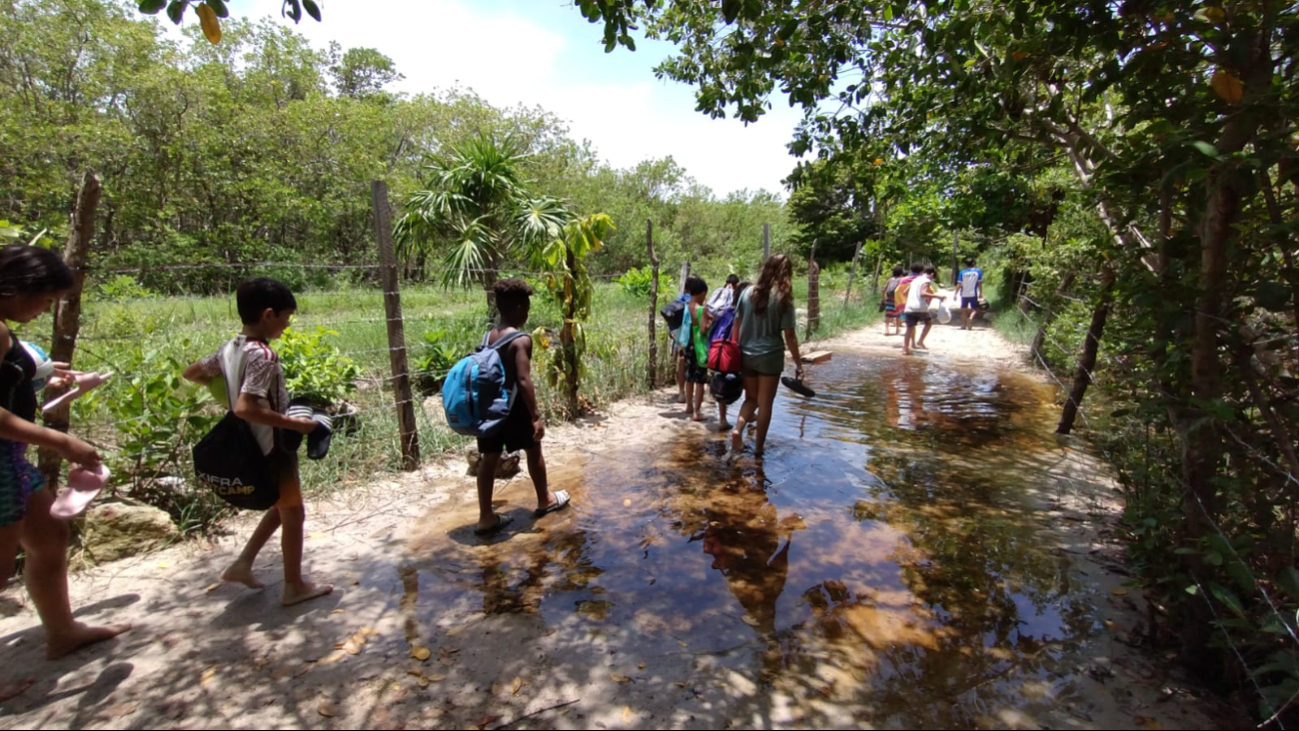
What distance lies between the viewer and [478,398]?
3.56 meters

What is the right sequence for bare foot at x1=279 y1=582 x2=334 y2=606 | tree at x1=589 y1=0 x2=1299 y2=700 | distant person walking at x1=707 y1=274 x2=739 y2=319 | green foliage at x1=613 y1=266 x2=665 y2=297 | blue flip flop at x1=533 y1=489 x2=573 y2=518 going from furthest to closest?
green foliage at x1=613 y1=266 x2=665 y2=297 < distant person walking at x1=707 y1=274 x2=739 y2=319 < blue flip flop at x1=533 y1=489 x2=573 y2=518 < bare foot at x1=279 y1=582 x2=334 y2=606 < tree at x1=589 y1=0 x2=1299 y2=700

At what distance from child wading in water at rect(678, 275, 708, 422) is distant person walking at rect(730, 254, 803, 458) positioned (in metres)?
1.02

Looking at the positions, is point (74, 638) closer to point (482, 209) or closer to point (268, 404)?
point (268, 404)

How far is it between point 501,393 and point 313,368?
94.4 inches

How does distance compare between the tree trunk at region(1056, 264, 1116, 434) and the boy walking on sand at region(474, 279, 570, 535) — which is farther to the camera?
the tree trunk at region(1056, 264, 1116, 434)

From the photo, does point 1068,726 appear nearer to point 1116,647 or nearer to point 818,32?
point 1116,647

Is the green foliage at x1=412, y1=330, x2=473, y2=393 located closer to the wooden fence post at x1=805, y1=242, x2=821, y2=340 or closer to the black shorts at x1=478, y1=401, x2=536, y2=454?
the black shorts at x1=478, y1=401, x2=536, y2=454

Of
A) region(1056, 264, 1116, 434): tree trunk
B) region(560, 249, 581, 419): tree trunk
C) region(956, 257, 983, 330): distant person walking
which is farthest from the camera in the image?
region(956, 257, 983, 330): distant person walking

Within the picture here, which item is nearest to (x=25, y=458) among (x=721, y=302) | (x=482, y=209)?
(x=721, y=302)

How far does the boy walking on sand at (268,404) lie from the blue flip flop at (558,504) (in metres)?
1.38

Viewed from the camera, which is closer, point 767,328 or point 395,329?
point 395,329

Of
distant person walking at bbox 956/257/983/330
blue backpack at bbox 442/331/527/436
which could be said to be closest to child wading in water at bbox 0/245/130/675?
blue backpack at bbox 442/331/527/436

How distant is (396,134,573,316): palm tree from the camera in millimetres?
8242

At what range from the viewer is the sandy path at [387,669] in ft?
7.41
